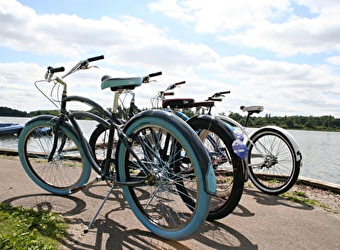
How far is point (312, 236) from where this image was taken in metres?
2.38

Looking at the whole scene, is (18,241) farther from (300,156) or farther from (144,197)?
(300,156)

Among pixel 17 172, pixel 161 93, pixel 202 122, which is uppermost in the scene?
pixel 161 93

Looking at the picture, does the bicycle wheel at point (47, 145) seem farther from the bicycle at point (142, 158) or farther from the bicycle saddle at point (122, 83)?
the bicycle saddle at point (122, 83)

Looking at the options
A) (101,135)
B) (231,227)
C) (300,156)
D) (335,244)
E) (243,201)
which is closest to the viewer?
(335,244)

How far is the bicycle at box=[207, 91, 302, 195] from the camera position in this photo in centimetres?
372

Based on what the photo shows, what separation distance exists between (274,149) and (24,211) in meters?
3.23

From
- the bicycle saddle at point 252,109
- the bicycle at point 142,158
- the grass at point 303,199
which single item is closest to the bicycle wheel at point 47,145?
the bicycle at point 142,158

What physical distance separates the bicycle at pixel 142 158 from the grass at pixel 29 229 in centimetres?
30

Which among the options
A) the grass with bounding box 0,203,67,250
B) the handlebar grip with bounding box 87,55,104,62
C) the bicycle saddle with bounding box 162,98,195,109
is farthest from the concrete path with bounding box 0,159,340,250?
the handlebar grip with bounding box 87,55,104,62

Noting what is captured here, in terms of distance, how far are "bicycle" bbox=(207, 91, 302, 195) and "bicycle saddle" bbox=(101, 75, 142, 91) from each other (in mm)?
1686

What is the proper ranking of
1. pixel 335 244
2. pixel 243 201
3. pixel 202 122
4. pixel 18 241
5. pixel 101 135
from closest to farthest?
pixel 18 241 < pixel 335 244 < pixel 202 122 < pixel 243 201 < pixel 101 135

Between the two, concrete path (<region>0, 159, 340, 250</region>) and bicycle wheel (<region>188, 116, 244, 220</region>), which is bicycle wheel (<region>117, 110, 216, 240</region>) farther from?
bicycle wheel (<region>188, 116, 244, 220</region>)

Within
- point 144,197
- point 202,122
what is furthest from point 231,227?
point 144,197

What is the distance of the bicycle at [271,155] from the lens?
372 cm
